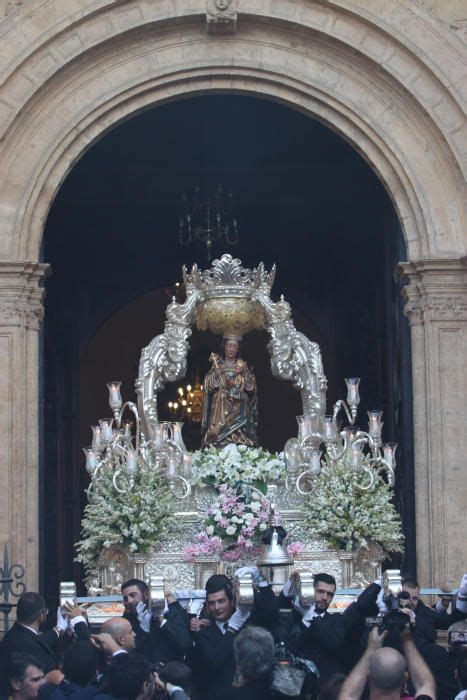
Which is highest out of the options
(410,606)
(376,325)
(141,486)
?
(376,325)

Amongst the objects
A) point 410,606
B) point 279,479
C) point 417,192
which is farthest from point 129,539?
point 410,606

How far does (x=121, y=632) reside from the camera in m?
9.96

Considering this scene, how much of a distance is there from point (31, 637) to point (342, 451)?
21.2 feet

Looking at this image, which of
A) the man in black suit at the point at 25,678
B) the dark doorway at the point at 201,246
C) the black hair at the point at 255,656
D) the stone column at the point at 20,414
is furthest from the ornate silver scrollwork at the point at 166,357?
the black hair at the point at 255,656

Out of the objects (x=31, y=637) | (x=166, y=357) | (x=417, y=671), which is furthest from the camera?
(x=166, y=357)

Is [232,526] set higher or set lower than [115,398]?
lower

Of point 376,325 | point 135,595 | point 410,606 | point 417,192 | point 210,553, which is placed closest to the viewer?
point 410,606

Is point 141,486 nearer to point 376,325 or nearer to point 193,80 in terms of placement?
point 193,80

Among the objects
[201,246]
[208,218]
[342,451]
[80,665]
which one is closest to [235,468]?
[342,451]

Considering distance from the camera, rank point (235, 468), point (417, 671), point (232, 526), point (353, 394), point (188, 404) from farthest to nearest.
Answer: point (188, 404), point (353, 394), point (235, 468), point (232, 526), point (417, 671)

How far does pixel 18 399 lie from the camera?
1700 centimetres

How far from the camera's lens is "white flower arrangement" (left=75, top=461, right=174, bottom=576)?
16.2 metres

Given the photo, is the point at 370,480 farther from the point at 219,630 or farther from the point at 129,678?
the point at 129,678

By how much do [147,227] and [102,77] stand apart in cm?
681
